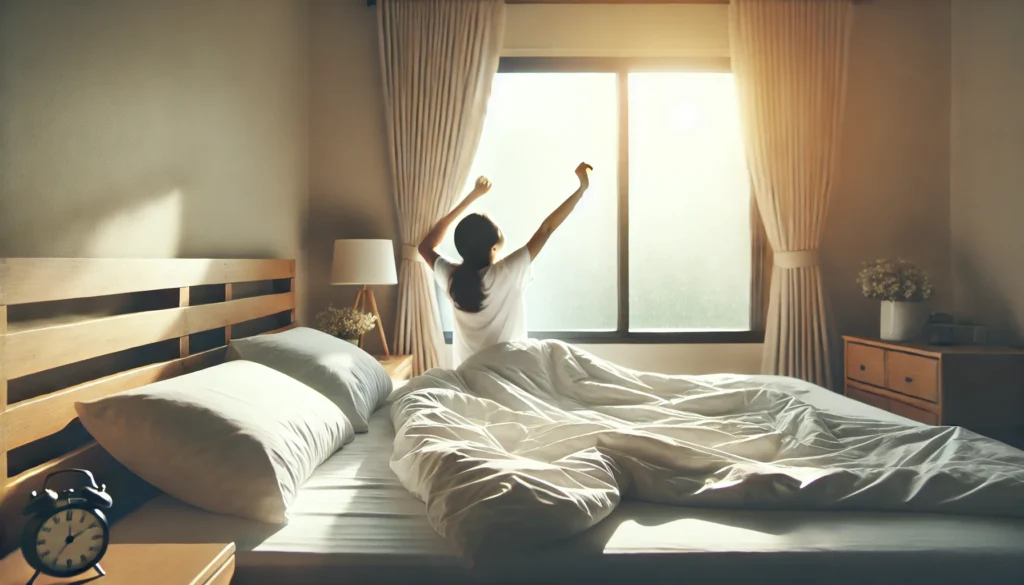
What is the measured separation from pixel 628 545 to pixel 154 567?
805 millimetres

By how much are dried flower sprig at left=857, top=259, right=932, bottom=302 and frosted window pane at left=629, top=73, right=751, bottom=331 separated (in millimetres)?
689

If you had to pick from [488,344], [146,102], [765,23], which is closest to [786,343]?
[765,23]

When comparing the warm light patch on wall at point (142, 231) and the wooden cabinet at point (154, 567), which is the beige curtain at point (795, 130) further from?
the wooden cabinet at point (154, 567)

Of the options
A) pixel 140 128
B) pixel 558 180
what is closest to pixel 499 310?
pixel 140 128

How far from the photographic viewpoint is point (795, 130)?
3.89 metres

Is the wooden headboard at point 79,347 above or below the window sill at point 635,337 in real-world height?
above

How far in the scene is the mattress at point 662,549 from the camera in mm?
1236

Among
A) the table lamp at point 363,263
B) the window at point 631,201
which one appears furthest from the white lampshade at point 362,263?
the window at point 631,201

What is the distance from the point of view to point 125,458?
4.75ft

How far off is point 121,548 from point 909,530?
1433mm

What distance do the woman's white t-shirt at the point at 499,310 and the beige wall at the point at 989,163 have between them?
2608 mm

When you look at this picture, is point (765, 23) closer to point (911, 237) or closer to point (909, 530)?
point (911, 237)

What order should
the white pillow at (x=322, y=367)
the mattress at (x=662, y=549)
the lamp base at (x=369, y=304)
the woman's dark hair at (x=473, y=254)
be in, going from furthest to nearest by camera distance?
the lamp base at (x=369, y=304) → the woman's dark hair at (x=473, y=254) → the white pillow at (x=322, y=367) → the mattress at (x=662, y=549)

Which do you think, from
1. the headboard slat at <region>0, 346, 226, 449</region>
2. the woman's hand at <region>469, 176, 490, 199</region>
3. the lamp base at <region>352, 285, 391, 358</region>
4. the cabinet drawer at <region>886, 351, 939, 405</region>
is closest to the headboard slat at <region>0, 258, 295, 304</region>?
the headboard slat at <region>0, 346, 226, 449</region>
